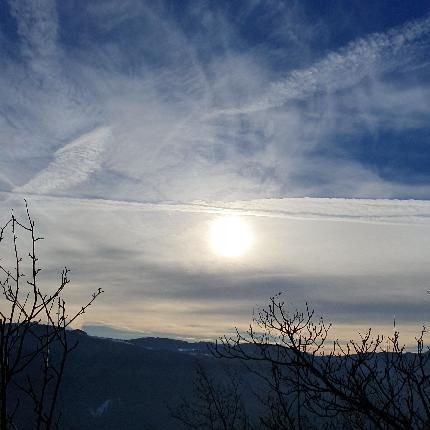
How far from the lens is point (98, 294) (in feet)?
18.4

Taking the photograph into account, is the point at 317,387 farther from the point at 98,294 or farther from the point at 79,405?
the point at 79,405

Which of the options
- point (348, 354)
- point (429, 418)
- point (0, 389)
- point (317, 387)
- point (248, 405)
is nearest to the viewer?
point (0, 389)

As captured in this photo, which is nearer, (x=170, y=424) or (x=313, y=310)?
(x=313, y=310)

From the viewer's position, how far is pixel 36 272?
15.0ft

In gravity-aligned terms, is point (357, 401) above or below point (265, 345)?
below

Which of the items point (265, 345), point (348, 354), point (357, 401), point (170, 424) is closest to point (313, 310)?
point (348, 354)

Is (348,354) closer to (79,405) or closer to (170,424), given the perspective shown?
(170,424)

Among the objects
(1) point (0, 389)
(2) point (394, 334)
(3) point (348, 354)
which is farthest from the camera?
(3) point (348, 354)

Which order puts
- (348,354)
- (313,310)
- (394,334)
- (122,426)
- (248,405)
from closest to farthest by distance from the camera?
(394,334) → (348,354) → (313,310) → (122,426) → (248,405)

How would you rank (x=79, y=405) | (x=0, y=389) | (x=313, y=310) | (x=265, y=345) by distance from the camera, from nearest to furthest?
Result: (x=0, y=389) → (x=265, y=345) → (x=313, y=310) → (x=79, y=405)

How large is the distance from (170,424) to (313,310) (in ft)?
577

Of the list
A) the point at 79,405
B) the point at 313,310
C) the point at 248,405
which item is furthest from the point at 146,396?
the point at 313,310

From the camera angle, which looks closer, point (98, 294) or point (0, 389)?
point (0, 389)

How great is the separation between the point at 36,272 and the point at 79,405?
20105 cm
